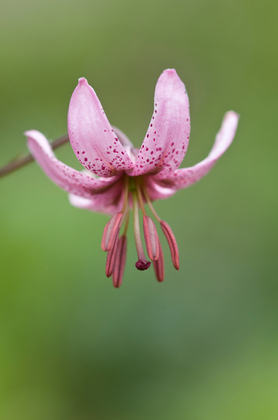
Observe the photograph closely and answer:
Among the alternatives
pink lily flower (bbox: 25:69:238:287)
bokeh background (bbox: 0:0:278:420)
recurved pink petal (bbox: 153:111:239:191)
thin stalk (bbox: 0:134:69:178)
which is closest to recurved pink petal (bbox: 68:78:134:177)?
pink lily flower (bbox: 25:69:238:287)

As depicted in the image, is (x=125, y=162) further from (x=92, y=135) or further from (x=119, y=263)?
(x=119, y=263)

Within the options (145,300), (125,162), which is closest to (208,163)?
(125,162)

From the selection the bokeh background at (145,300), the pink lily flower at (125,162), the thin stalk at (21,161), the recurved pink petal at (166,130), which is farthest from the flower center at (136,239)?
the bokeh background at (145,300)

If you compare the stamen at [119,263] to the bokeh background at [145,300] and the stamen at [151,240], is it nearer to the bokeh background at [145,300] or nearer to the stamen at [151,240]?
the stamen at [151,240]

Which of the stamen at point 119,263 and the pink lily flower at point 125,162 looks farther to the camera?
the stamen at point 119,263

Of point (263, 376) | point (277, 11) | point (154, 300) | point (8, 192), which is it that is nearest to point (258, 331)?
point (263, 376)

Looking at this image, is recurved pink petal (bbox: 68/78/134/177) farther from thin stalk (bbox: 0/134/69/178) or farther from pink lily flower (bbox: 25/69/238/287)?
thin stalk (bbox: 0/134/69/178)

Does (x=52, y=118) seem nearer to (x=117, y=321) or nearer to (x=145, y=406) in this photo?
(x=117, y=321)
